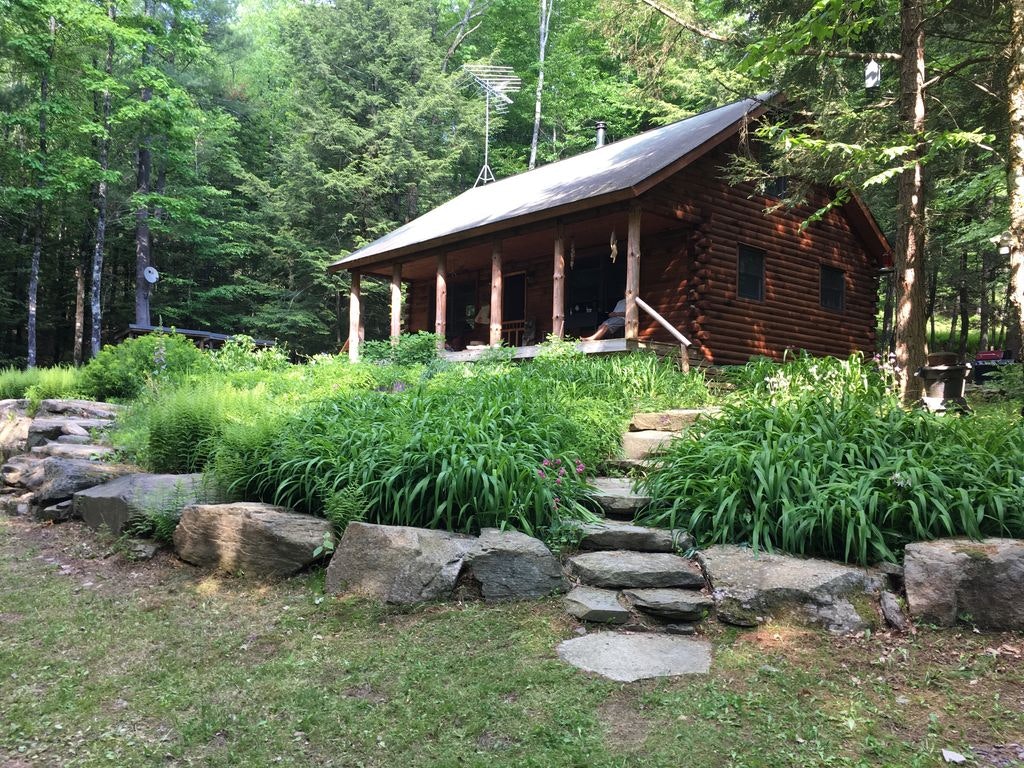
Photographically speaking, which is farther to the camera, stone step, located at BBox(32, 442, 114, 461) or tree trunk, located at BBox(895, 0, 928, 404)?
tree trunk, located at BBox(895, 0, 928, 404)

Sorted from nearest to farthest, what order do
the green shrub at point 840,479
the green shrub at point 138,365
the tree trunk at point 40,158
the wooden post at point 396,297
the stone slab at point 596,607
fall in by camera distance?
the stone slab at point 596,607 → the green shrub at point 840,479 → the green shrub at point 138,365 → the wooden post at point 396,297 → the tree trunk at point 40,158

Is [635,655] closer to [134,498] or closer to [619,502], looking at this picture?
[619,502]

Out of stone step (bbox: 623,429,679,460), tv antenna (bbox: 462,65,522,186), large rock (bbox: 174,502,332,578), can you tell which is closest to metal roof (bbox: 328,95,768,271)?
stone step (bbox: 623,429,679,460)

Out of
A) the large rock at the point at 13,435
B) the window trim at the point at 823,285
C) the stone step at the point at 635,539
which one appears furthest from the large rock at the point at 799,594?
the window trim at the point at 823,285

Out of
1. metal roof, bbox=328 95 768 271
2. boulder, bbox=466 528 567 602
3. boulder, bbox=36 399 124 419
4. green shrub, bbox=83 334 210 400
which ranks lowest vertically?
boulder, bbox=466 528 567 602

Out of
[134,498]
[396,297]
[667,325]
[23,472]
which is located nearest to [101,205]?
[396,297]

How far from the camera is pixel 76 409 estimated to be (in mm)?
8883

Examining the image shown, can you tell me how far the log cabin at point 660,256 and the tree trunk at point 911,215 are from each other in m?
2.01

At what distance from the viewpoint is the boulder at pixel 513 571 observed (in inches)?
143

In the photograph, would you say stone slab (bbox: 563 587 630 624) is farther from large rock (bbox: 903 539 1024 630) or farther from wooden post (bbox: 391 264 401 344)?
wooden post (bbox: 391 264 401 344)

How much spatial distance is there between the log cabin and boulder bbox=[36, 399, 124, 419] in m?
5.59

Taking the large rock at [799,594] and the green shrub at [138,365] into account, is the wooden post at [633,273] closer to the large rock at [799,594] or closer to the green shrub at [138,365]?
the green shrub at [138,365]

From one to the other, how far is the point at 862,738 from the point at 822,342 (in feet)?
43.0

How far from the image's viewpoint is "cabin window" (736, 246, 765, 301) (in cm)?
1280
